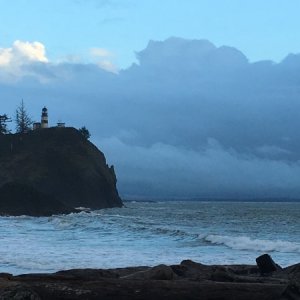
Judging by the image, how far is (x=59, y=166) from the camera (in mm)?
123375

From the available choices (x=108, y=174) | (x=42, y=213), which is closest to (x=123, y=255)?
(x=42, y=213)

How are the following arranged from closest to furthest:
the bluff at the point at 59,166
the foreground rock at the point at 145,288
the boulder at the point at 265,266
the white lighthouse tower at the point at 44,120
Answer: the foreground rock at the point at 145,288 → the boulder at the point at 265,266 → the bluff at the point at 59,166 → the white lighthouse tower at the point at 44,120

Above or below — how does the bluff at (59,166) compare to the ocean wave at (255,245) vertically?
above

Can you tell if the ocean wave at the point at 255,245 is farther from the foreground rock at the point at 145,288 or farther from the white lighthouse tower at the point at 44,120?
the white lighthouse tower at the point at 44,120

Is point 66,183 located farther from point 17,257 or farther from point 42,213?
point 17,257

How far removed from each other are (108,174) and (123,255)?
4308 inches

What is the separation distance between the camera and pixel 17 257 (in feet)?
71.4

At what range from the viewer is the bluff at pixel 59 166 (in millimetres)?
119750

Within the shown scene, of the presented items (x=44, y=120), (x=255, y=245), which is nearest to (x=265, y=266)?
(x=255, y=245)

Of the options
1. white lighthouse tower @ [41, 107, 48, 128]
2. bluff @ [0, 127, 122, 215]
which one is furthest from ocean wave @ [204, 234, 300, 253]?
white lighthouse tower @ [41, 107, 48, 128]

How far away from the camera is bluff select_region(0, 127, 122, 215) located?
393 ft

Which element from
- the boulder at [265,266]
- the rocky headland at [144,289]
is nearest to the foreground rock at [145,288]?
the rocky headland at [144,289]

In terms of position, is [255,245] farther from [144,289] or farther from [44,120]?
[44,120]

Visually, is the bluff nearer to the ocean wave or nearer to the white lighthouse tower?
the white lighthouse tower
